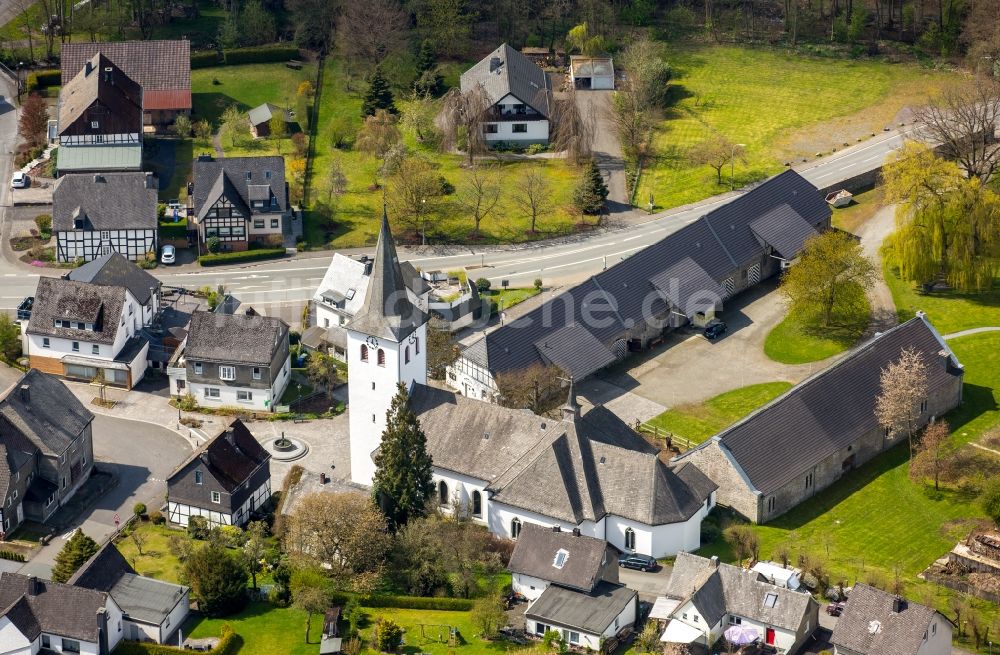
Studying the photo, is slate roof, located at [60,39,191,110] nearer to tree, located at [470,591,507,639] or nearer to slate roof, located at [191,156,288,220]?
slate roof, located at [191,156,288,220]

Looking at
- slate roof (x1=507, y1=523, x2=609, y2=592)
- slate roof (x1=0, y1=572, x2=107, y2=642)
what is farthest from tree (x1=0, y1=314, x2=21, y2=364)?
slate roof (x1=507, y1=523, x2=609, y2=592)

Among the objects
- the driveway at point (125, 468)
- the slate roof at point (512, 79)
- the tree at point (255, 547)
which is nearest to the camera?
the tree at point (255, 547)

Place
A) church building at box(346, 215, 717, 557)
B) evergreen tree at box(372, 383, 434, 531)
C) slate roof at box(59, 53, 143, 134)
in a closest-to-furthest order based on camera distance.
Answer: church building at box(346, 215, 717, 557) → evergreen tree at box(372, 383, 434, 531) → slate roof at box(59, 53, 143, 134)

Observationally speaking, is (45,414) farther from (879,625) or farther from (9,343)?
(879,625)

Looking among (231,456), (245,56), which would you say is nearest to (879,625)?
(231,456)

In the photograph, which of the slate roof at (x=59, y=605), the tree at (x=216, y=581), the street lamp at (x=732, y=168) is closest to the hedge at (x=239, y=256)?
the street lamp at (x=732, y=168)

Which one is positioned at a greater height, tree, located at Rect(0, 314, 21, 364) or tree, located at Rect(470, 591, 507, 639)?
tree, located at Rect(0, 314, 21, 364)

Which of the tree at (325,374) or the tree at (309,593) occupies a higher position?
the tree at (325,374)

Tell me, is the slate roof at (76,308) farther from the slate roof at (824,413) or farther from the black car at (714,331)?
the black car at (714,331)
